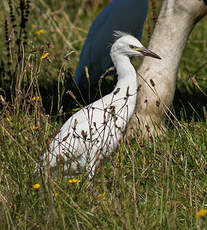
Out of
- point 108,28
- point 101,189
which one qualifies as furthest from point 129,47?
point 108,28

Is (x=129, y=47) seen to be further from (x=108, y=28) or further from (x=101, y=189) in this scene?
(x=108, y=28)

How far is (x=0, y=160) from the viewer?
3006mm

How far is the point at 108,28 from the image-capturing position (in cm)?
537

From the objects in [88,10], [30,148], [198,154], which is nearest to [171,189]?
[198,154]

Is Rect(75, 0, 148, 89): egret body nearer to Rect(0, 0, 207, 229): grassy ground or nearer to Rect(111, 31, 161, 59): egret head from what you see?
Rect(111, 31, 161, 59): egret head

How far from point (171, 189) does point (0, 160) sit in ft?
3.19

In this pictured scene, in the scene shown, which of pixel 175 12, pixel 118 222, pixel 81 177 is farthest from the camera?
pixel 175 12

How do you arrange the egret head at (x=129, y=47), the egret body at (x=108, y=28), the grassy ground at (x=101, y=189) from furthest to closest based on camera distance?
the egret body at (x=108, y=28), the egret head at (x=129, y=47), the grassy ground at (x=101, y=189)

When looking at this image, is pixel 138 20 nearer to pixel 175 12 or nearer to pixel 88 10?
pixel 175 12

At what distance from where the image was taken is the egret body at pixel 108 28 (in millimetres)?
5309

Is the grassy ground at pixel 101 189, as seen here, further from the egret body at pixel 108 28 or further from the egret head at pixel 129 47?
the egret body at pixel 108 28

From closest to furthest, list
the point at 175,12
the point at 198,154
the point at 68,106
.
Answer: the point at 198,154 < the point at 175,12 < the point at 68,106

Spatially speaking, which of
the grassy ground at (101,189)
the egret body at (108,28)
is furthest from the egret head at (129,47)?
the egret body at (108,28)

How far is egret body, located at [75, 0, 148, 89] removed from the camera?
5.31 meters
